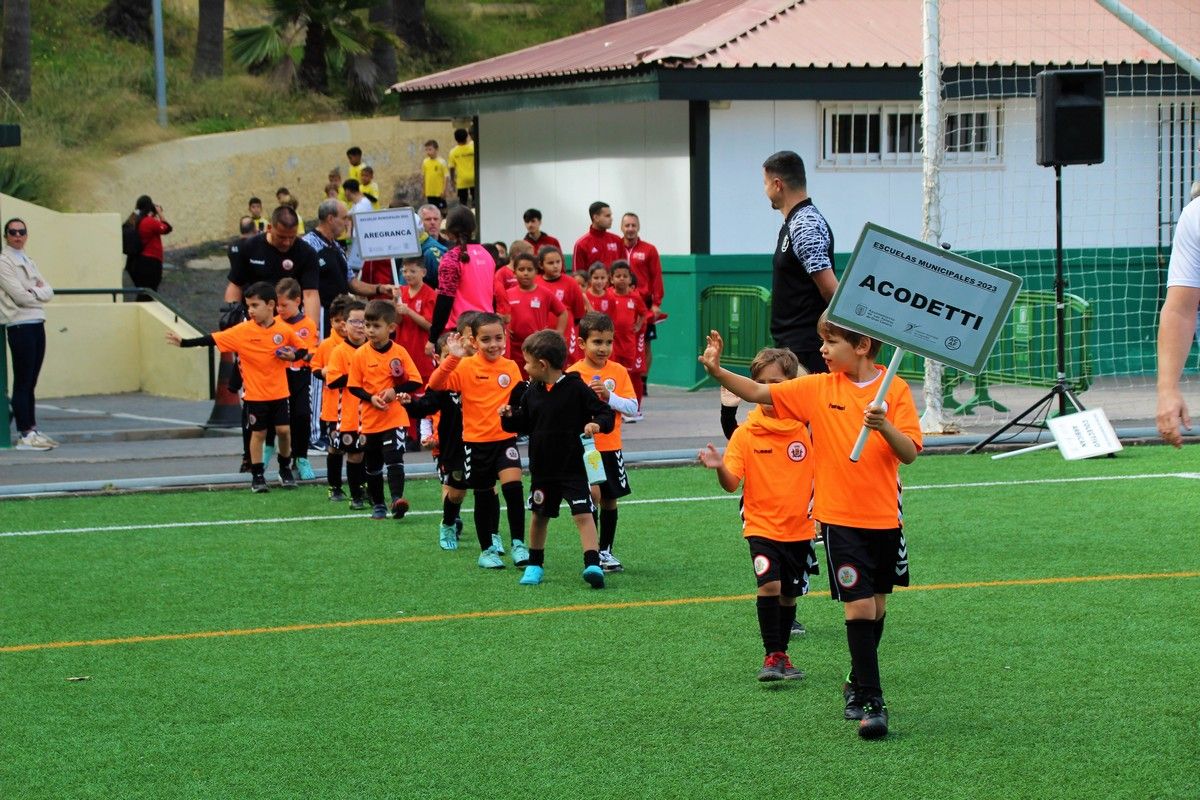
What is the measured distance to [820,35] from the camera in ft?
67.5

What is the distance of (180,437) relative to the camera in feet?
54.2

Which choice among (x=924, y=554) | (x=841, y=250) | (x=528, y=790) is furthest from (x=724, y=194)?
(x=528, y=790)

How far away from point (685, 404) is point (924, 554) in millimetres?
8883

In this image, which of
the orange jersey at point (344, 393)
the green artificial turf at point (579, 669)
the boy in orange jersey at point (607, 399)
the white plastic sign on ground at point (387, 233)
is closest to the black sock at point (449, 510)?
the green artificial turf at point (579, 669)

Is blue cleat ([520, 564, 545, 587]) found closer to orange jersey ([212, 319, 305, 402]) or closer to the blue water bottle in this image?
the blue water bottle

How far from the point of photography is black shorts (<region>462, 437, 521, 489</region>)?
9633 mm

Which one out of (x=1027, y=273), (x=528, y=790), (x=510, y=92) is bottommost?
(x=528, y=790)

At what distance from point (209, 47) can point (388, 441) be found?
30275 mm

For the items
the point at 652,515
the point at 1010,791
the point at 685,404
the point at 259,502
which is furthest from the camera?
the point at 685,404

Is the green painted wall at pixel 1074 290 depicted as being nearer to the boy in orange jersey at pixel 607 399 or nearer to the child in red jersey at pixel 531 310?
the child in red jersey at pixel 531 310

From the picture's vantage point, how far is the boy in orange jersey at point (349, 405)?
11.6 m

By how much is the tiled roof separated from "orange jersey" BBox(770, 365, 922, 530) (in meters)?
13.5

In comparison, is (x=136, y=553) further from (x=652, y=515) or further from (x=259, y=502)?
(x=652, y=515)

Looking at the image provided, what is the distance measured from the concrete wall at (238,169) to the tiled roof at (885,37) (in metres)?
13.6
